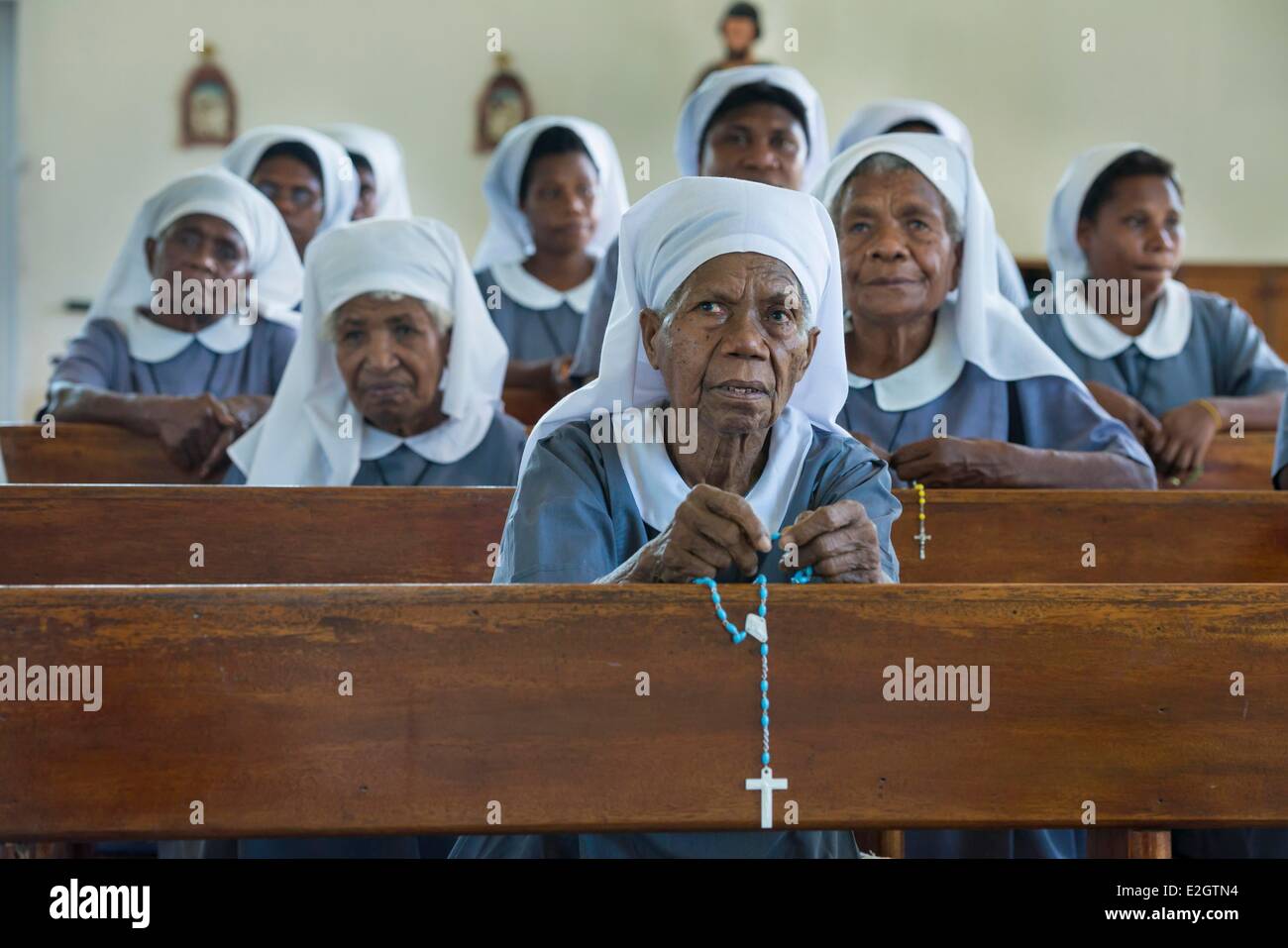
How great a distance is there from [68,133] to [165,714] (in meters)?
9.45

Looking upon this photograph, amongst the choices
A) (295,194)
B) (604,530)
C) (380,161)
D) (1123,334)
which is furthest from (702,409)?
(380,161)

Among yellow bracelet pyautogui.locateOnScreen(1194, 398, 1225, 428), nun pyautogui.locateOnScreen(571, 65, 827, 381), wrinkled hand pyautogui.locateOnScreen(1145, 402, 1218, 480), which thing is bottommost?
wrinkled hand pyautogui.locateOnScreen(1145, 402, 1218, 480)

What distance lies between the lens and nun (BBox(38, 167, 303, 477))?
15.0 feet

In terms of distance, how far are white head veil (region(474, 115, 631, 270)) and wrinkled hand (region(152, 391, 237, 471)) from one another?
194cm

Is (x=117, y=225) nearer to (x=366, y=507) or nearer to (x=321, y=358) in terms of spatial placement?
(x=321, y=358)

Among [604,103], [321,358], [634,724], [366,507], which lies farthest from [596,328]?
[604,103]

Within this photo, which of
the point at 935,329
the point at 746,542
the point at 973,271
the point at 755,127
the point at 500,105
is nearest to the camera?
the point at 746,542

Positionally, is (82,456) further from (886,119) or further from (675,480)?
(886,119)

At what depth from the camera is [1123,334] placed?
183 inches

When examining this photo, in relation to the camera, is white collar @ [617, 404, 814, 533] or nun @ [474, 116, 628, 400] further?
nun @ [474, 116, 628, 400]

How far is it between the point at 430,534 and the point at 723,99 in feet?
8.70

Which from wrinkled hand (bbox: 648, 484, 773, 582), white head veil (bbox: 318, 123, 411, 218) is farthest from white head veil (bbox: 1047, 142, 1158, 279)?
wrinkled hand (bbox: 648, 484, 773, 582)

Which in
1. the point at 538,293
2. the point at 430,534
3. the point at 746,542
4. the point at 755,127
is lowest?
the point at 746,542

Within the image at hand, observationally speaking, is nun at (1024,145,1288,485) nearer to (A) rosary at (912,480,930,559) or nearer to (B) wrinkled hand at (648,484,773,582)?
(A) rosary at (912,480,930,559)
